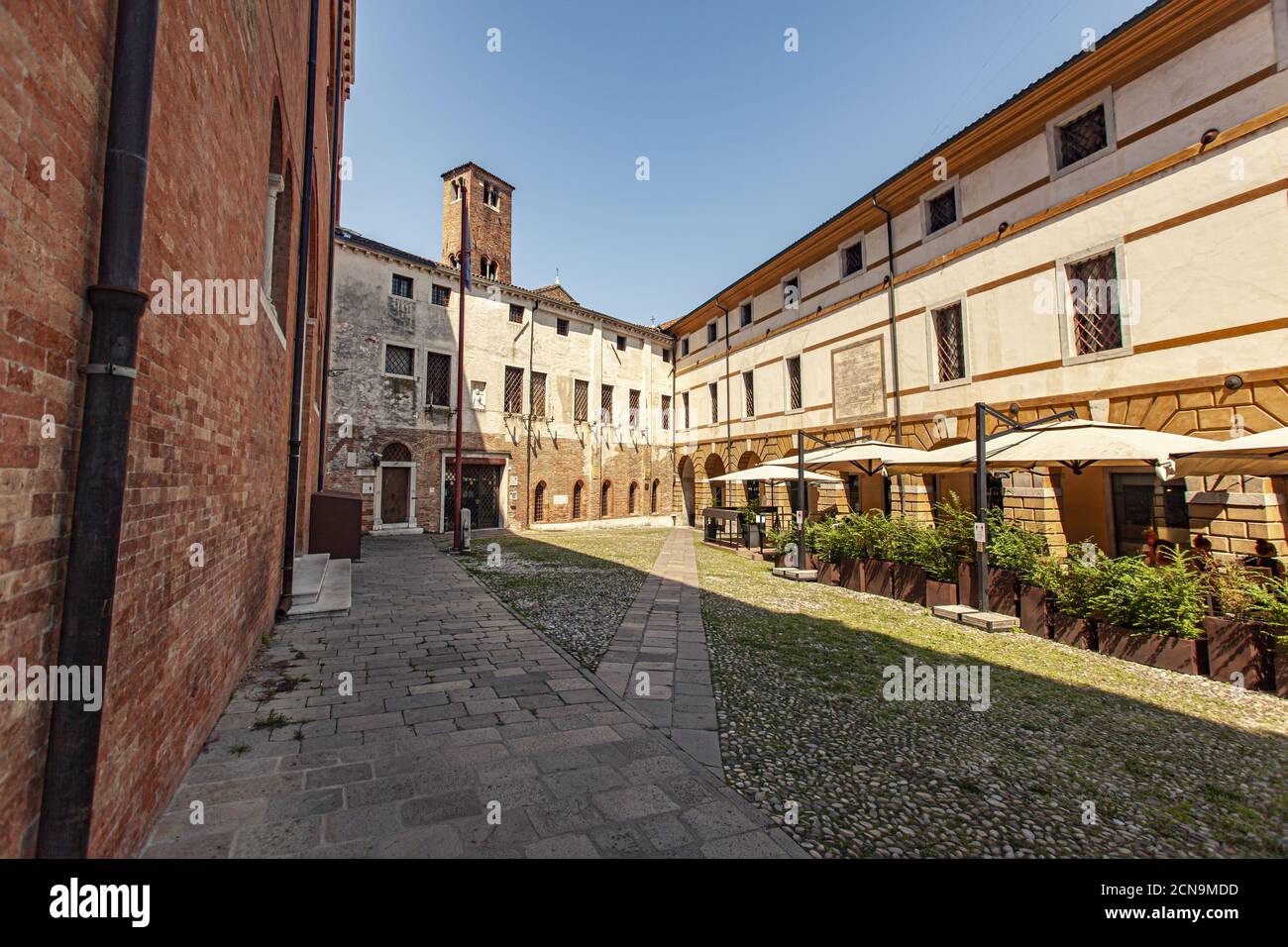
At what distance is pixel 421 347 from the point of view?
20625mm

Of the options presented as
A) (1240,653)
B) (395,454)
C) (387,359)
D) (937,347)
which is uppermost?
(387,359)

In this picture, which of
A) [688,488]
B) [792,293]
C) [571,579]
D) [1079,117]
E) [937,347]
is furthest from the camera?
[688,488]

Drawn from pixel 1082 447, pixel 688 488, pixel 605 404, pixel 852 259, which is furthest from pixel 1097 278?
pixel 605 404

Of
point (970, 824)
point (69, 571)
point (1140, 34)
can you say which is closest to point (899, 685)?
point (970, 824)

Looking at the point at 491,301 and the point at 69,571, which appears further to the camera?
the point at 491,301

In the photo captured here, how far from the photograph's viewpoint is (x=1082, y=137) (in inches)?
430

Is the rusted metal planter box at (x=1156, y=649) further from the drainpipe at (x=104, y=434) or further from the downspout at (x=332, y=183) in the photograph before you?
the downspout at (x=332, y=183)

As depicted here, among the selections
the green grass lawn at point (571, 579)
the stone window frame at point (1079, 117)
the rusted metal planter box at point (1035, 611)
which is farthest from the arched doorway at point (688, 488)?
the rusted metal planter box at point (1035, 611)

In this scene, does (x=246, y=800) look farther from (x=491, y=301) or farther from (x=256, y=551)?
(x=491, y=301)

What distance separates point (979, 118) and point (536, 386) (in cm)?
1784

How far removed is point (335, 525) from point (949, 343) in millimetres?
15224

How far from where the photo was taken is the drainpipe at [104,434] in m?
1.84

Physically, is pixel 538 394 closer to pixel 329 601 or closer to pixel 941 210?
pixel 941 210

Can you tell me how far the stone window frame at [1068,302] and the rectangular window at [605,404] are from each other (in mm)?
18976
